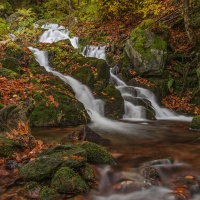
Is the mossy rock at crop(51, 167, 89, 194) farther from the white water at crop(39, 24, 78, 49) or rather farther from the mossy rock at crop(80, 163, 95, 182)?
the white water at crop(39, 24, 78, 49)

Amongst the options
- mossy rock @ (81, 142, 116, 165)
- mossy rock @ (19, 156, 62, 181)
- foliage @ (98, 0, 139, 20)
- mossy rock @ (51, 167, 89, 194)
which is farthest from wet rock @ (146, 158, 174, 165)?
foliage @ (98, 0, 139, 20)

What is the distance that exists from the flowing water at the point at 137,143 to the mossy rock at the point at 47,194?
0.43 m

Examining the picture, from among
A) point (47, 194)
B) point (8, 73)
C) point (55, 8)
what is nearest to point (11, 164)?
point (47, 194)

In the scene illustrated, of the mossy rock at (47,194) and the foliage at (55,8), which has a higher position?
the foliage at (55,8)

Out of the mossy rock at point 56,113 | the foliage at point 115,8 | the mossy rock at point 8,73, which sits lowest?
the mossy rock at point 56,113

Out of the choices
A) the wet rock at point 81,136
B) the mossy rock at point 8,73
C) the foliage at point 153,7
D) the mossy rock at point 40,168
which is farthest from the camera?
the foliage at point 153,7

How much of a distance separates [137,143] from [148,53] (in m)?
6.31

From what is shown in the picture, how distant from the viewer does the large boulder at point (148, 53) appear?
460 inches

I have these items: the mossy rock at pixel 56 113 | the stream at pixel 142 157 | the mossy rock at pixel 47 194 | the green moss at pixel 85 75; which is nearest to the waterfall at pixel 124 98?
the green moss at pixel 85 75

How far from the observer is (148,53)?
460 inches

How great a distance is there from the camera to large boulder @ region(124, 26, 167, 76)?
11680 mm

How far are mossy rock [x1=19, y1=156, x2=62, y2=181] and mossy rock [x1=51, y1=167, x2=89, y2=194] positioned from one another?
0.12 m

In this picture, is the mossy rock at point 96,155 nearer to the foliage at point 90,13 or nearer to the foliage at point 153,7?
the foliage at point 153,7

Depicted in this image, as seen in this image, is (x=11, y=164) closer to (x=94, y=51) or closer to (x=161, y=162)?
(x=161, y=162)
